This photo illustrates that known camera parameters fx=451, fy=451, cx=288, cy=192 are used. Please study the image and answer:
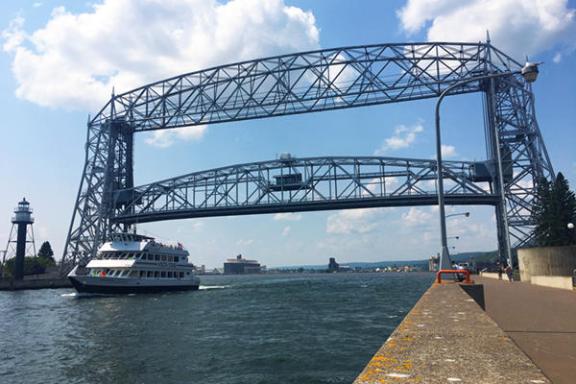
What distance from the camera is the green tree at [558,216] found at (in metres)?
38.9

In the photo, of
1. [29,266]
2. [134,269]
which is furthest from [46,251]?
[134,269]

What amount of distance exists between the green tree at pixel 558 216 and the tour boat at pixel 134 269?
41925 mm

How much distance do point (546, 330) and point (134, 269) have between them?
157 feet

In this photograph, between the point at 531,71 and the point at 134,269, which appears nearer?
the point at 531,71

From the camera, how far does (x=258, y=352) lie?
16.3m

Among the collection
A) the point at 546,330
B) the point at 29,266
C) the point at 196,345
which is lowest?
the point at 196,345

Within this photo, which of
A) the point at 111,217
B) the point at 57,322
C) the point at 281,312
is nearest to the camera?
the point at 57,322

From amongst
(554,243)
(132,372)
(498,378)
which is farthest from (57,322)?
(554,243)

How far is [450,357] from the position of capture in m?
4.38

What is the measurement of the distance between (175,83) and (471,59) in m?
42.1

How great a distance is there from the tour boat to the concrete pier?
158 ft

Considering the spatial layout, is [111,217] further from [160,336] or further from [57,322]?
[160,336]

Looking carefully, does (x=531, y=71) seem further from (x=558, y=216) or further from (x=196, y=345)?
(x=558, y=216)

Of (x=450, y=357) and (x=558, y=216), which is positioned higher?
(x=558, y=216)
